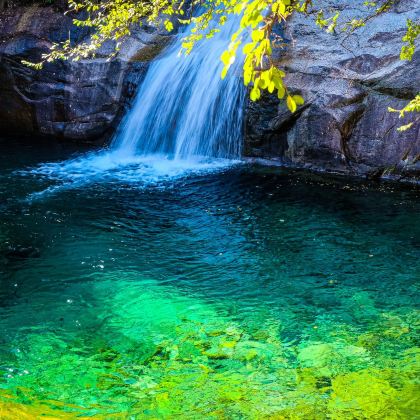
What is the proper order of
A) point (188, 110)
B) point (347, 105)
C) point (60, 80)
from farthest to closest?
point (60, 80)
point (188, 110)
point (347, 105)

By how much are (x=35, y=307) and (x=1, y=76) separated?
9072 mm

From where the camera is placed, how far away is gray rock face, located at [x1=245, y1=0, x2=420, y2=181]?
8969mm

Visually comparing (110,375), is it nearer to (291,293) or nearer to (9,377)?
(9,377)

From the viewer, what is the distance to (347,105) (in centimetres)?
930

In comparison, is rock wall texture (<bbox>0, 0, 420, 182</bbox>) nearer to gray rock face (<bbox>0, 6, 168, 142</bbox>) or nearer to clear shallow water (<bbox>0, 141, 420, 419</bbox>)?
gray rock face (<bbox>0, 6, 168, 142</bbox>)

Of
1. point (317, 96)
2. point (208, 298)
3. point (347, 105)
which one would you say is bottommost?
point (208, 298)

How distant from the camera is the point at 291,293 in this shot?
5.52 metres

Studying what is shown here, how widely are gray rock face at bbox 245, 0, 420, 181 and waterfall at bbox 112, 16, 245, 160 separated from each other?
1.84 ft

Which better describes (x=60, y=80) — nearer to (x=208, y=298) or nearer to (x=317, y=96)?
(x=317, y=96)

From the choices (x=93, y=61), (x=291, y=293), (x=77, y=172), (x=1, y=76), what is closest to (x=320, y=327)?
(x=291, y=293)

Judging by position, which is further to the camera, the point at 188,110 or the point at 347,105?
the point at 188,110

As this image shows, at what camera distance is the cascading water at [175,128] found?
9984 mm

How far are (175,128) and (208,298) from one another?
6.12 meters

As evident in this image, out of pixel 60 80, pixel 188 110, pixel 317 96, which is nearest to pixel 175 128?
pixel 188 110
